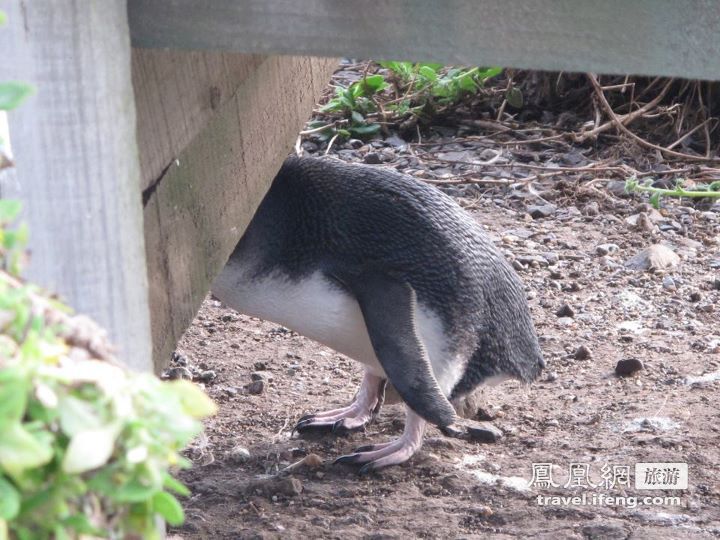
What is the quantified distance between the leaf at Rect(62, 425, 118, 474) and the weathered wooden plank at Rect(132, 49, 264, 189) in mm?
945

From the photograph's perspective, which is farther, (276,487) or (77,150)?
(276,487)

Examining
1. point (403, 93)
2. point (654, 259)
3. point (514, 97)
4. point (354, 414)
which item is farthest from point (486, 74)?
point (354, 414)

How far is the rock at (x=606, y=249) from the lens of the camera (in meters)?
4.39

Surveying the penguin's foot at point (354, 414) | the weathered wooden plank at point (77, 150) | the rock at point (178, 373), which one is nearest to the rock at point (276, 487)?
the penguin's foot at point (354, 414)

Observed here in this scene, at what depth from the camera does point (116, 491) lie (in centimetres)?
47

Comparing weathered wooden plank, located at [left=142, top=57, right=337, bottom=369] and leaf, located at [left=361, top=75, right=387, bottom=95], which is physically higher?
leaf, located at [left=361, top=75, right=387, bottom=95]

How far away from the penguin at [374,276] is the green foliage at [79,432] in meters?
2.20

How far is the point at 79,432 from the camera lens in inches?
17.5

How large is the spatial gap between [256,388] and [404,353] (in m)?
0.90

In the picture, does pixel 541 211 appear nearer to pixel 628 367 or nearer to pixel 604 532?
pixel 628 367

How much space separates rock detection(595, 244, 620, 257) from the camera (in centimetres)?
439

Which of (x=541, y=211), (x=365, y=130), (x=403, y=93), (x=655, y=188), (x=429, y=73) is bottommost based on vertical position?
(x=541, y=211)

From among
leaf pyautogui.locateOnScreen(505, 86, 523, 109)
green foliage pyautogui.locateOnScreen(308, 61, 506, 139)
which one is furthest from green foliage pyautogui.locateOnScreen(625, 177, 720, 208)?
green foliage pyautogui.locateOnScreen(308, 61, 506, 139)

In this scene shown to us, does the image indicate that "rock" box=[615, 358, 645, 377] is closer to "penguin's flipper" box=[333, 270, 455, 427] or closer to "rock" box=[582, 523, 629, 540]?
"penguin's flipper" box=[333, 270, 455, 427]
